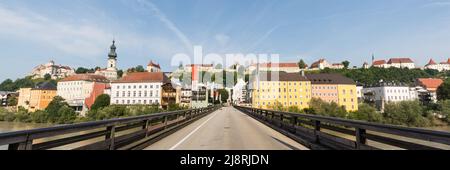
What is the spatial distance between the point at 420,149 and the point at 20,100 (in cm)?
15584

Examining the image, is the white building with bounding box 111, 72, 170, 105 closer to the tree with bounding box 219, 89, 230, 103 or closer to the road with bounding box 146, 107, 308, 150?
the tree with bounding box 219, 89, 230, 103

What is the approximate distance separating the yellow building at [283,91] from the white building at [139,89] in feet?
129

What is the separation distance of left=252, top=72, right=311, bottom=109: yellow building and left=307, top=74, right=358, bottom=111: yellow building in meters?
5.85


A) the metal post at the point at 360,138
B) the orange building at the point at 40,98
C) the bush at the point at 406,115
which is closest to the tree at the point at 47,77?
the orange building at the point at 40,98

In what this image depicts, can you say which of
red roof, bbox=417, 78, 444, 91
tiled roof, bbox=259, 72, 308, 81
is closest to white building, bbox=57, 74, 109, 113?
tiled roof, bbox=259, 72, 308, 81

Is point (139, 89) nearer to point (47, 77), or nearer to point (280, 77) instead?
point (280, 77)

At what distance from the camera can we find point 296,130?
396 inches

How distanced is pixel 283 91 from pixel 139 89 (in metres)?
58.4

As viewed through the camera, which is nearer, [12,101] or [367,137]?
[367,137]

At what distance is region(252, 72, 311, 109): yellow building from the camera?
9469 centimetres

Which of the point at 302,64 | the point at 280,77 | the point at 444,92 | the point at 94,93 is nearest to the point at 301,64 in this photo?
the point at 302,64

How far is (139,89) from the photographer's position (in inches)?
3462

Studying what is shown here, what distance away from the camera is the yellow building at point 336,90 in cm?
9672

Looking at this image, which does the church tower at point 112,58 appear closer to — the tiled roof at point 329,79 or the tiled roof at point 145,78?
the tiled roof at point 145,78
